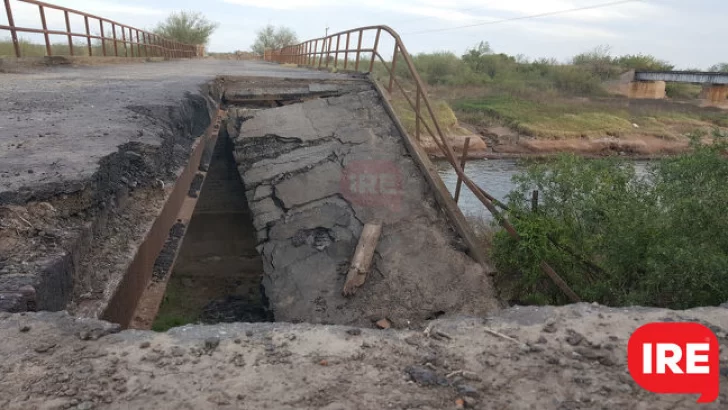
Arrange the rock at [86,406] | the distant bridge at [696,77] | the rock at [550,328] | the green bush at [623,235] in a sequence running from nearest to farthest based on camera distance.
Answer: the rock at [86,406] < the rock at [550,328] < the green bush at [623,235] < the distant bridge at [696,77]

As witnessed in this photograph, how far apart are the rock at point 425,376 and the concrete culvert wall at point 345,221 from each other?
2725mm

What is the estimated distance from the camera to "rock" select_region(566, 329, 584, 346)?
220cm

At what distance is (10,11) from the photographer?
908 cm

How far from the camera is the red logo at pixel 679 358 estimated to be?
6.23 feet

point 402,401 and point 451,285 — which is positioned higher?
point 402,401

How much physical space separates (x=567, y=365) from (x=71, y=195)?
9.34ft

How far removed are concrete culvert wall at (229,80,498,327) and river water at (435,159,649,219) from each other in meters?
7.67

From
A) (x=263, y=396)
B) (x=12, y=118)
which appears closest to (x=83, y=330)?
(x=263, y=396)

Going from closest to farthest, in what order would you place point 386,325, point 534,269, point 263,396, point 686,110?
point 263,396 → point 386,325 → point 534,269 → point 686,110

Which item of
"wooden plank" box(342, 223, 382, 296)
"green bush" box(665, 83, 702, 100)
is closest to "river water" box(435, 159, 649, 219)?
"wooden plank" box(342, 223, 382, 296)

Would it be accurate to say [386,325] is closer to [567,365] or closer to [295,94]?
[567,365]

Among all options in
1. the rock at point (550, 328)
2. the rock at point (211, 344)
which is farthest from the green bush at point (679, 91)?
the rock at point (211, 344)

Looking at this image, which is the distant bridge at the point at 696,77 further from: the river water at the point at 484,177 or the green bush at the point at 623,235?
the green bush at the point at 623,235

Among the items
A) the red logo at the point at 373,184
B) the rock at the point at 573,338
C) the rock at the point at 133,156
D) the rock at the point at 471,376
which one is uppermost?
the rock at the point at 133,156
